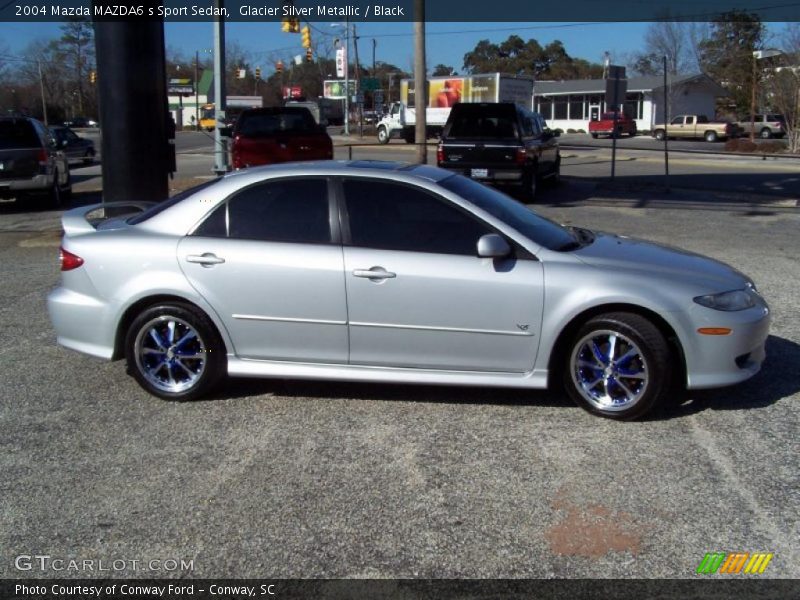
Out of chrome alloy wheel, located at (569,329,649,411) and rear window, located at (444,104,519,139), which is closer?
chrome alloy wheel, located at (569,329,649,411)

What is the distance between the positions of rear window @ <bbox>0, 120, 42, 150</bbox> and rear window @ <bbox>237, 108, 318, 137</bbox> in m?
3.88

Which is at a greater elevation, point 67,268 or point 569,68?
point 569,68

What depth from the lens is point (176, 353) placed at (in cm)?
559

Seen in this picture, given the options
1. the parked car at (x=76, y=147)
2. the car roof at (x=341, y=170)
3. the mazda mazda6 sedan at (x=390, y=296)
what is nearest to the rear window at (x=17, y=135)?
the mazda mazda6 sedan at (x=390, y=296)

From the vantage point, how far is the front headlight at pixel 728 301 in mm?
5070

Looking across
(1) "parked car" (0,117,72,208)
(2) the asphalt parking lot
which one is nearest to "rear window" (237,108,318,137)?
(1) "parked car" (0,117,72,208)

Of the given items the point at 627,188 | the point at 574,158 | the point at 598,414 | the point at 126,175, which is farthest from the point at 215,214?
the point at 574,158

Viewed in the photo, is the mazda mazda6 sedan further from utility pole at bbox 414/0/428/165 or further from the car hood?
utility pole at bbox 414/0/428/165

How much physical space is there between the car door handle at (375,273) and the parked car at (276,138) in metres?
11.8

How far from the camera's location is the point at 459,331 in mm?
5219

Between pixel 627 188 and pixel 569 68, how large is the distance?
8550 centimetres

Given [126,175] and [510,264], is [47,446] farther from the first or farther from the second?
[126,175]

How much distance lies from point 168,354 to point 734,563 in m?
3.62

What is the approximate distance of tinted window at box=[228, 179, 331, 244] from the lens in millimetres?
5516
